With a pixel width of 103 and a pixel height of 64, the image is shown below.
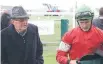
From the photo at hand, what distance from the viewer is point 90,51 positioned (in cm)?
339

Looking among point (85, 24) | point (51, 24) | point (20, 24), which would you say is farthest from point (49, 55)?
point (85, 24)

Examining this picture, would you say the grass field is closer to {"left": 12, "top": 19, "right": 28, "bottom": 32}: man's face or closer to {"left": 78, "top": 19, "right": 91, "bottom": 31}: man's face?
→ {"left": 12, "top": 19, "right": 28, "bottom": 32}: man's face

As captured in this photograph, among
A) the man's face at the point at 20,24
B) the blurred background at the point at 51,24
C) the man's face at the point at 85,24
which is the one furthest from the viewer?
the blurred background at the point at 51,24

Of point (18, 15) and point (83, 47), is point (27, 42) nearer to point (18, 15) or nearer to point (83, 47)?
point (18, 15)

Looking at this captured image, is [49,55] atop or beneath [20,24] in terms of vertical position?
beneath

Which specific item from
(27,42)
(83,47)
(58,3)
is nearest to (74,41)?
(83,47)

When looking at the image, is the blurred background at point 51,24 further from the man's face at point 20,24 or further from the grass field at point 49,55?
the man's face at point 20,24

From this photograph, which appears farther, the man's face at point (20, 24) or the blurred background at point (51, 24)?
the blurred background at point (51, 24)

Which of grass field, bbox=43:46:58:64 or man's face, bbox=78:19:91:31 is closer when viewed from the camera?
man's face, bbox=78:19:91:31

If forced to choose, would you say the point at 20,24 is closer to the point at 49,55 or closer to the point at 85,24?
the point at 85,24

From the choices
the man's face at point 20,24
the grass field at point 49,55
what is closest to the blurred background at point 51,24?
the grass field at point 49,55

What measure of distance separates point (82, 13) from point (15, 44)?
1.03 meters

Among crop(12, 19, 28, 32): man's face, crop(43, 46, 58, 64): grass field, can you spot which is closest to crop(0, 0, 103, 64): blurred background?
crop(43, 46, 58, 64): grass field

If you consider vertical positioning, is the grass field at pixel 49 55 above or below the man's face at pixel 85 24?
below
